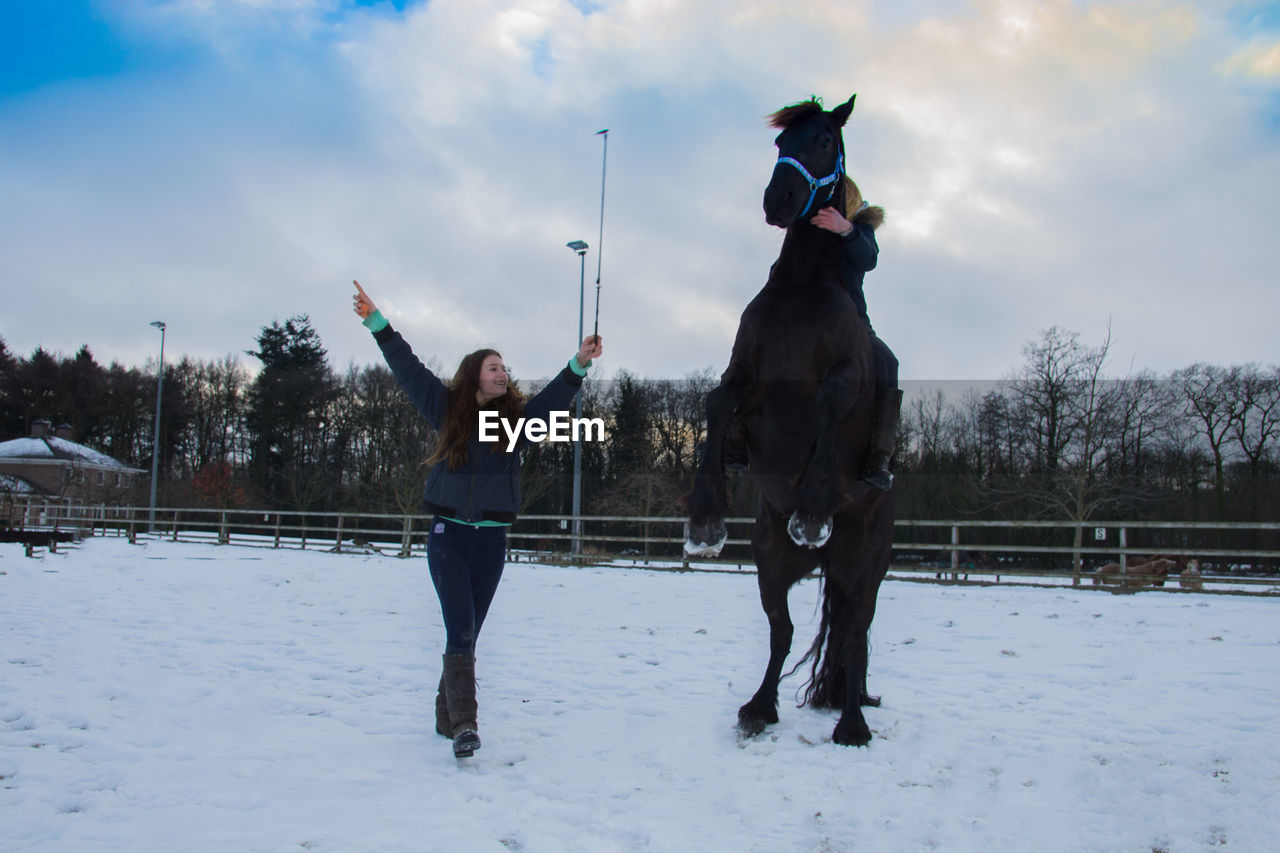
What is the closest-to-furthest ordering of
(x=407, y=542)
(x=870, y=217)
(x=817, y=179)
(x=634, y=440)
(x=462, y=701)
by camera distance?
1. (x=462, y=701)
2. (x=817, y=179)
3. (x=870, y=217)
4. (x=407, y=542)
5. (x=634, y=440)

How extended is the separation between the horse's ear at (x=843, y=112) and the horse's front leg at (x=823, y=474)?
131cm

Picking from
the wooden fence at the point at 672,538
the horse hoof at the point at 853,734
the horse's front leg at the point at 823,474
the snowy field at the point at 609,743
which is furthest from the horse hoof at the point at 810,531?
the wooden fence at the point at 672,538

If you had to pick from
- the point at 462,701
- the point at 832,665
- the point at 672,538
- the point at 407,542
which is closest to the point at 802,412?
the point at 832,665

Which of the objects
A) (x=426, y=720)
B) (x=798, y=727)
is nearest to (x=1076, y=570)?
(x=798, y=727)

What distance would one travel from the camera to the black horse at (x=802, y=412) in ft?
11.0

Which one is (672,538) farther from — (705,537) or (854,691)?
(705,537)

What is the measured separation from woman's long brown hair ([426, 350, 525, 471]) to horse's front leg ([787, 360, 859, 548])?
1470 mm

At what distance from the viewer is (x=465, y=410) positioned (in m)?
3.82

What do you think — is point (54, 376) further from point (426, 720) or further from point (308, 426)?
point (426, 720)

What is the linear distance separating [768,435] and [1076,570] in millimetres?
13384

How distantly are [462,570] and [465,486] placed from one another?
0.39 meters

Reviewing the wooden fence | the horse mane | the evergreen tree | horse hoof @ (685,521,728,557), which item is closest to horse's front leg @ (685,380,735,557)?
horse hoof @ (685,521,728,557)

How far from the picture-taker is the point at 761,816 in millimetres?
2877

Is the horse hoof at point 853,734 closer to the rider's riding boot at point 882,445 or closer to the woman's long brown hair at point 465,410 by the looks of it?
the rider's riding boot at point 882,445
